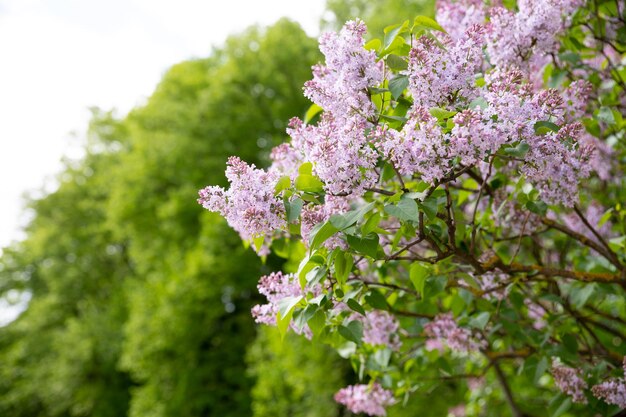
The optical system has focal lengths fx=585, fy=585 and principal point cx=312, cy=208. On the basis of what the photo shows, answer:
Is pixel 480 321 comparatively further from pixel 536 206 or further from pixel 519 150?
pixel 519 150

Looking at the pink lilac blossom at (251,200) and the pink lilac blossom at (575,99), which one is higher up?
the pink lilac blossom at (575,99)

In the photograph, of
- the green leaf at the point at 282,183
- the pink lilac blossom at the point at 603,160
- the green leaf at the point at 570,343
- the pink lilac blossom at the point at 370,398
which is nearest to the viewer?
the green leaf at the point at 282,183

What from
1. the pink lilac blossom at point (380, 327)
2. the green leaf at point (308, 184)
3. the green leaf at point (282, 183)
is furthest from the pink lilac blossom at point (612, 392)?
the green leaf at point (282, 183)

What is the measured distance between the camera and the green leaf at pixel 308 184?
213 centimetres

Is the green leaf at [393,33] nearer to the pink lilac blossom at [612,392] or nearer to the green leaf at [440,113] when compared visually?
the green leaf at [440,113]

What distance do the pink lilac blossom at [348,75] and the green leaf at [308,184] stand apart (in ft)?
0.95

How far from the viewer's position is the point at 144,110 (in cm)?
2073

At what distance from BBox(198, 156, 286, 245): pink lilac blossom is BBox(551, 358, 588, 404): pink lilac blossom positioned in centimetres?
199

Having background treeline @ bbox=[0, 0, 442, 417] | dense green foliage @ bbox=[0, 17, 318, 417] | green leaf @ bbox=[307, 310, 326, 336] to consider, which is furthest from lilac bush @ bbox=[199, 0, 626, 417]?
dense green foliage @ bbox=[0, 17, 318, 417]

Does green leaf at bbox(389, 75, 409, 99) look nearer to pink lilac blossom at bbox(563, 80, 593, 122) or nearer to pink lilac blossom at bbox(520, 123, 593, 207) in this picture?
pink lilac blossom at bbox(520, 123, 593, 207)

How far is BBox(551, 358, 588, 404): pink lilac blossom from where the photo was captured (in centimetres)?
316

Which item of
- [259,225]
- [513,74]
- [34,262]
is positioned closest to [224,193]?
[259,225]

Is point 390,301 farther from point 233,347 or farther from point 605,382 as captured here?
point 233,347

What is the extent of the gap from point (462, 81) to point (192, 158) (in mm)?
15964
